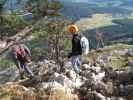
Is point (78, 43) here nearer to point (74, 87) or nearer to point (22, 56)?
point (74, 87)

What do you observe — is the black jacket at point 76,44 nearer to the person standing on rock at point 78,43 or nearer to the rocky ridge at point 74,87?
the person standing on rock at point 78,43

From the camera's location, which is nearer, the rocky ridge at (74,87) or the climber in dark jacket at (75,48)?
the rocky ridge at (74,87)

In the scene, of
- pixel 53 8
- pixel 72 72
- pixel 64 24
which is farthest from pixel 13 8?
pixel 64 24

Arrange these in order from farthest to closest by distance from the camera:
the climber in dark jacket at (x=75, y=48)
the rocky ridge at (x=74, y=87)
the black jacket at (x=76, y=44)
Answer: the black jacket at (x=76, y=44) < the climber in dark jacket at (x=75, y=48) < the rocky ridge at (x=74, y=87)

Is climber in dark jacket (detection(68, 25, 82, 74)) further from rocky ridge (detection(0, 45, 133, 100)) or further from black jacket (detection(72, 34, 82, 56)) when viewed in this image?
rocky ridge (detection(0, 45, 133, 100))

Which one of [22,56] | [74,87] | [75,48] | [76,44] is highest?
[76,44]

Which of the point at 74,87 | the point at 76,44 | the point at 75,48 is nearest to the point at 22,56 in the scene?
the point at 75,48

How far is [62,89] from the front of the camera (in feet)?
57.8

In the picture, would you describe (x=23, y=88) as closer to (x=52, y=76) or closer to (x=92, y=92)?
(x=52, y=76)

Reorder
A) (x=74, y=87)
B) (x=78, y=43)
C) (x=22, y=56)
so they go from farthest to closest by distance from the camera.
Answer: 1. (x=22, y=56)
2. (x=78, y=43)
3. (x=74, y=87)

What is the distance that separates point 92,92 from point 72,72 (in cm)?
342

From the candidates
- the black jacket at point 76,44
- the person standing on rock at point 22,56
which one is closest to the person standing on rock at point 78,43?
the black jacket at point 76,44

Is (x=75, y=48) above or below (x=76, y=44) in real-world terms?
below

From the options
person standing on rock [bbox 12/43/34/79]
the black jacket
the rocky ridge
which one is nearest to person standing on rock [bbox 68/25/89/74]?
the black jacket
